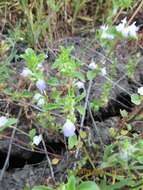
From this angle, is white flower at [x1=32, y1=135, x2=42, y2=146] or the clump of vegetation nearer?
the clump of vegetation

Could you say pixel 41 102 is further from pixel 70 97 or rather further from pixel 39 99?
pixel 70 97

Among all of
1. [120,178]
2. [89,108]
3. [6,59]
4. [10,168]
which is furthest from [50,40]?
[120,178]

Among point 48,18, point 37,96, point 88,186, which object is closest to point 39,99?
point 37,96

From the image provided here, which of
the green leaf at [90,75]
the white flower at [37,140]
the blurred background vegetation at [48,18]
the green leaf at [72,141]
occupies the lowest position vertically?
the green leaf at [72,141]

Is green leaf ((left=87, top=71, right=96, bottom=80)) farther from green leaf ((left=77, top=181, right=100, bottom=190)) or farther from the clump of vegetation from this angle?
green leaf ((left=77, top=181, right=100, bottom=190))

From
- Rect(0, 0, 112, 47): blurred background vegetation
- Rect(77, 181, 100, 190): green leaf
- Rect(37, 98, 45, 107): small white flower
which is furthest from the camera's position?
Rect(0, 0, 112, 47): blurred background vegetation

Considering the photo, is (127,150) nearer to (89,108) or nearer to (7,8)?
(89,108)

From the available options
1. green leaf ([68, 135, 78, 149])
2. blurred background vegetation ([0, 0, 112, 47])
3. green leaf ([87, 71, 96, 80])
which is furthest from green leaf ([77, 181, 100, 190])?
blurred background vegetation ([0, 0, 112, 47])

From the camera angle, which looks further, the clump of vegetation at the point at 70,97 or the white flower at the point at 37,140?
the white flower at the point at 37,140

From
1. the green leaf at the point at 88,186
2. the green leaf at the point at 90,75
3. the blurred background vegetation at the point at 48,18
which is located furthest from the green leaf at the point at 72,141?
the blurred background vegetation at the point at 48,18

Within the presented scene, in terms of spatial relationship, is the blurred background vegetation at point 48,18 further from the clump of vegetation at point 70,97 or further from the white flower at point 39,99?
the white flower at point 39,99

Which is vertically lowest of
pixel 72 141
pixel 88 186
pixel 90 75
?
pixel 88 186

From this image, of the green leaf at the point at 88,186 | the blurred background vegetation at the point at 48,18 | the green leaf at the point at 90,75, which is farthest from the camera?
the blurred background vegetation at the point at 48,18
